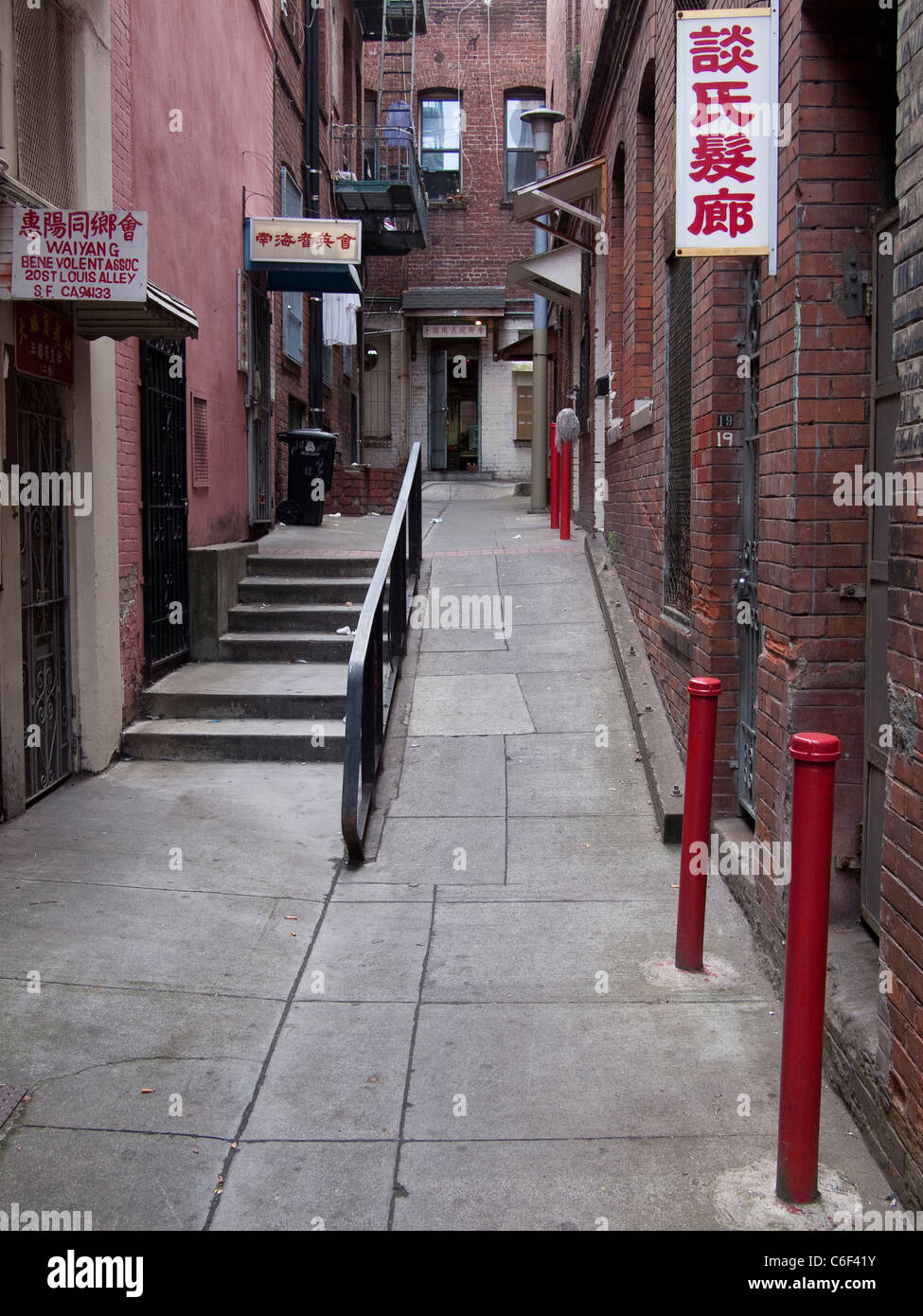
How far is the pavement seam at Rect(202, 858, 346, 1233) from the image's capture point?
2964mm

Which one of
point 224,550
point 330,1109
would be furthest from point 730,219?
point 224,550

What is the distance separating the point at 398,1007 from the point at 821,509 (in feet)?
7.45

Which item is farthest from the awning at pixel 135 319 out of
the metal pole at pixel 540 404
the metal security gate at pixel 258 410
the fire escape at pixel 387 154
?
the fire escape at pixel 387 154

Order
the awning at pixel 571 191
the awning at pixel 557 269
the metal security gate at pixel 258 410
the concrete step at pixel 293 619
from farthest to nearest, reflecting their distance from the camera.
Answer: the awning at pixel 557 269 → the metal security gate at pixel 258 410 → the awning at pixel 571 191 → the concrete step at pixel 293 619

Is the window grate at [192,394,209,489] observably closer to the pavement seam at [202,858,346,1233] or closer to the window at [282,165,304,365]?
the window at [282,165,304,365]

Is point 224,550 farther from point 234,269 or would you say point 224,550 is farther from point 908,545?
point 908,545

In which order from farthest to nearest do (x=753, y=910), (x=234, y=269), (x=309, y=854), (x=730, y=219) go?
1. (x=234, y=269)
2. (x=309, y=854)
3. (x=753, y=910)
4. (x=730, y=219)

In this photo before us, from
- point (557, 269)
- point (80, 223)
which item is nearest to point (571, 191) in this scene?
point (557, 269)

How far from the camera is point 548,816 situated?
19.8ft

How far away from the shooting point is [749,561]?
5.29m

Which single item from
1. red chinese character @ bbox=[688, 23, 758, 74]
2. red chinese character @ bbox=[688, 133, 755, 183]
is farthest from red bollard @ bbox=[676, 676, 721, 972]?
red chinese character @ bbox=[688, 23, 758, 74]

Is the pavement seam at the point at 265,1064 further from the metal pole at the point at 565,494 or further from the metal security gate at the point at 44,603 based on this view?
the metal pole at the point at 565,494

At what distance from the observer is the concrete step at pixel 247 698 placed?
25.6 ft

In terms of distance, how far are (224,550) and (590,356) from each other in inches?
176
